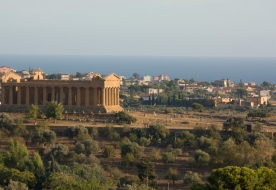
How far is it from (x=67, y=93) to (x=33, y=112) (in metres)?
5.62

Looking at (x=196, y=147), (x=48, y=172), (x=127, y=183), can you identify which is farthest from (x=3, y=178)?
(x=196, y=147)

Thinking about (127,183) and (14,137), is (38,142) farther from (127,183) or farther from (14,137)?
(127,183)

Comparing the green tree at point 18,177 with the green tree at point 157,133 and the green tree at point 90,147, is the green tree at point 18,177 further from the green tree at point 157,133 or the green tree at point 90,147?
the green tree at point 157,133

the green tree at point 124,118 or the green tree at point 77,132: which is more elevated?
the green tree at point 124,118

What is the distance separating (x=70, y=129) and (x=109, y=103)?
8.59 meters

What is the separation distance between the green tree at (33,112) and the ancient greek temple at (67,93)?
3595 millimetres

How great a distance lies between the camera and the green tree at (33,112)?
6356cm

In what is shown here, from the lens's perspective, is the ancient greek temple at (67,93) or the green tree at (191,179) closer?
the green tree at (191,179)

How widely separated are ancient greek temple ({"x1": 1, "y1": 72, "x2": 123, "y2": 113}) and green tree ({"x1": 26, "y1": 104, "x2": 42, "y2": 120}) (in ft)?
11.8

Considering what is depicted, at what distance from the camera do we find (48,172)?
47531 millimetres

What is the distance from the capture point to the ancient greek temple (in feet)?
221

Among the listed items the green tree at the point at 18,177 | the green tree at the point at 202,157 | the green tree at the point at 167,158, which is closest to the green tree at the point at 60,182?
the green tree at the point at 18,177

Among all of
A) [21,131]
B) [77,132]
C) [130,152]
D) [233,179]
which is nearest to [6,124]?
[21,131]

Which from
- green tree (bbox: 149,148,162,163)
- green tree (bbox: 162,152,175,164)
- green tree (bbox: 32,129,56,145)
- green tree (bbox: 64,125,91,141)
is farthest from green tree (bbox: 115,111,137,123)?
green tree (bbox: 162,152,175,164)
